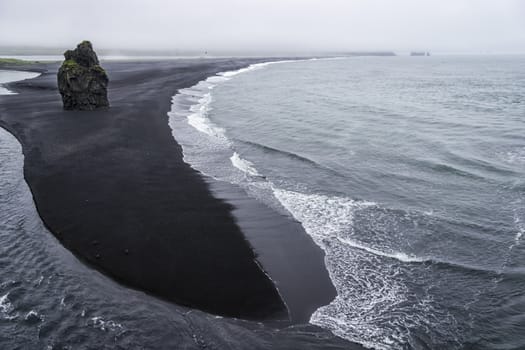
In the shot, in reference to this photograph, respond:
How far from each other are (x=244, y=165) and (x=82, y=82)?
25.8 metres

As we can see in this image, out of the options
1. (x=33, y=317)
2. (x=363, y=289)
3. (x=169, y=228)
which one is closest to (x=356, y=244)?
(x=363, y=289)

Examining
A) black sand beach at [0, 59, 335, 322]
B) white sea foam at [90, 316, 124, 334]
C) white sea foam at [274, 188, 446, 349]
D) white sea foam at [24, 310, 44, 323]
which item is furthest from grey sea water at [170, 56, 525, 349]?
white sea foam at [24, 310, 44, 323]

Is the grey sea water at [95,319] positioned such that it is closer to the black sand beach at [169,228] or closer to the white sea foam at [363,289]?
the black sand beach at [169,228]

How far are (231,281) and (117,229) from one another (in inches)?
259

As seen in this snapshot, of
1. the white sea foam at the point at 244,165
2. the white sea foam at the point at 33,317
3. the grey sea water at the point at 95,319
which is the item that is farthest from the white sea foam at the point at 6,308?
the white sea foam at the point at 244,165

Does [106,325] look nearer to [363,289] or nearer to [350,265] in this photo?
[363,289]

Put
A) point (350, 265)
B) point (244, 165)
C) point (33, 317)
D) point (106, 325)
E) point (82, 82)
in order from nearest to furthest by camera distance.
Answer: point (106, 325)
point (33, 317)
point (350, 265)
point (244, 165)
point (82, 82)

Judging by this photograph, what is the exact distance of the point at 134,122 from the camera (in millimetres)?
38219

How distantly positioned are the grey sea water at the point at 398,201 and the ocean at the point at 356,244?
0.08 metres

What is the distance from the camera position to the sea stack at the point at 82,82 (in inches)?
1670

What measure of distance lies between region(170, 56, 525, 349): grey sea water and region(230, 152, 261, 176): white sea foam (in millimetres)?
85

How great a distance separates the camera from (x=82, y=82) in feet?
140

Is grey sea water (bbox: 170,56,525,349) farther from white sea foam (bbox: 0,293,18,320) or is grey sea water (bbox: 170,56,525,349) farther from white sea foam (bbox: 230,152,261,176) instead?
white sea foam (bbox: 0,293,18,320)

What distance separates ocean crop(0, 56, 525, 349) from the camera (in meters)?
12.1
